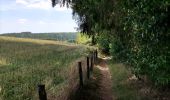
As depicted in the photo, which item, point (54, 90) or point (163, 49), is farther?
point (54, 90)

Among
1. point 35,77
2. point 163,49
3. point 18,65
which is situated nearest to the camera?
point 163,49

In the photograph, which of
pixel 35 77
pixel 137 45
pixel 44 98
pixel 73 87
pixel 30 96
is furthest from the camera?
pixel 35 77

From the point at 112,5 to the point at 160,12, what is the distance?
17.7 feet

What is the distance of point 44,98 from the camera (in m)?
10.8

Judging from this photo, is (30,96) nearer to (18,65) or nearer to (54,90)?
(54,90)

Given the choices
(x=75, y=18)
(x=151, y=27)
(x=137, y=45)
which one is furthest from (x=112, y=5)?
(x=75, y=18)

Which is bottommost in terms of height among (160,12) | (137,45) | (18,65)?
(18,65)

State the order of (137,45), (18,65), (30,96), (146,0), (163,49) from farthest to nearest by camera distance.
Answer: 1. (18,65)
2. (30,96)
3. (137,45)
4. (163,49)
5. (146,0)

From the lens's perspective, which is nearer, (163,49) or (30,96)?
(163,49)

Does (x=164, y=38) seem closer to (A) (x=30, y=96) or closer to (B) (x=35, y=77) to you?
(A) (x=30, y=96)

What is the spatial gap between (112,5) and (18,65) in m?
16.3

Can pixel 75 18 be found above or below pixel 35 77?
above

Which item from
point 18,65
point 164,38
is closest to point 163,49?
point 164,38

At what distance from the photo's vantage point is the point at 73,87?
16.8 meters
